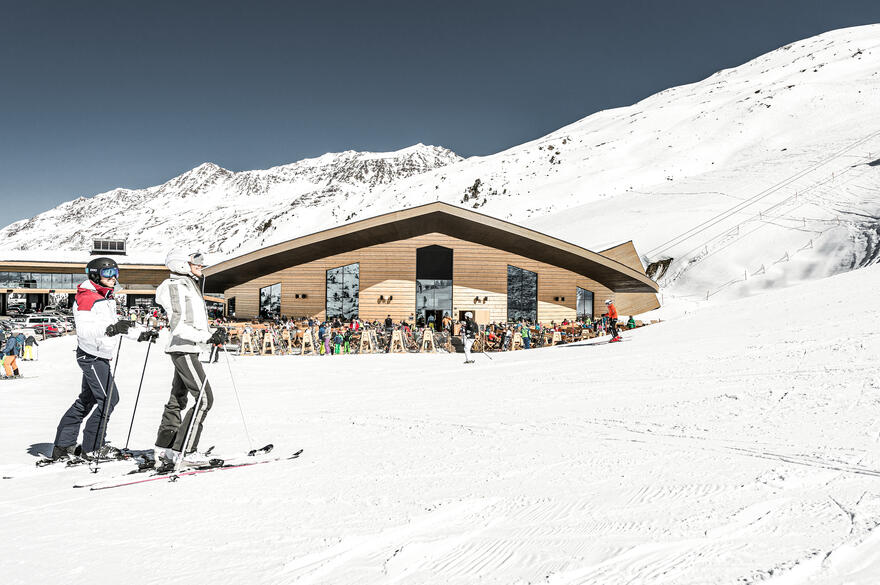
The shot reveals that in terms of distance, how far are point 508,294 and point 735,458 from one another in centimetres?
1598

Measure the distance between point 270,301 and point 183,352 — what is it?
16.5 m

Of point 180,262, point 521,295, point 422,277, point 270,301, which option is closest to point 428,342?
point 422,277

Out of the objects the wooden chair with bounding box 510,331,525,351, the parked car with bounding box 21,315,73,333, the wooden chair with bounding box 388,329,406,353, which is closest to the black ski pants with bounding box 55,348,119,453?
the wooden chair with bounding box 388,329,406,353

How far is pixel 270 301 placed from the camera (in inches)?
776

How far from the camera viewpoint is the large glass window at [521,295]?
19.6 m

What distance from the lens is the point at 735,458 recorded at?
146 inches

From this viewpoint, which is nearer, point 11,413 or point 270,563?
point 270,563

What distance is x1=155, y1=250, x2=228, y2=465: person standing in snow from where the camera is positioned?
3822 mm

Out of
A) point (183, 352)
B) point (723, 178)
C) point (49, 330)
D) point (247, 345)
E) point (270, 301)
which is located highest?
point (723, 178)

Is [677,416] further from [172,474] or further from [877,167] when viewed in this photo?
[877,167]

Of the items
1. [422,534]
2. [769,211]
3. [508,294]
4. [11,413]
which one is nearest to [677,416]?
[422,534]

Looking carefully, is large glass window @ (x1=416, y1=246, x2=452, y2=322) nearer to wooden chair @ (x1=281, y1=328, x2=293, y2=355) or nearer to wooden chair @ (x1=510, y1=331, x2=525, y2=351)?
wooden chair @ (x1=510, y1=331, x2=525, y2=351)

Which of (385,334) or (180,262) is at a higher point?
(180,262)

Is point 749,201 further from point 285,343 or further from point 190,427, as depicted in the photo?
point 190,427
